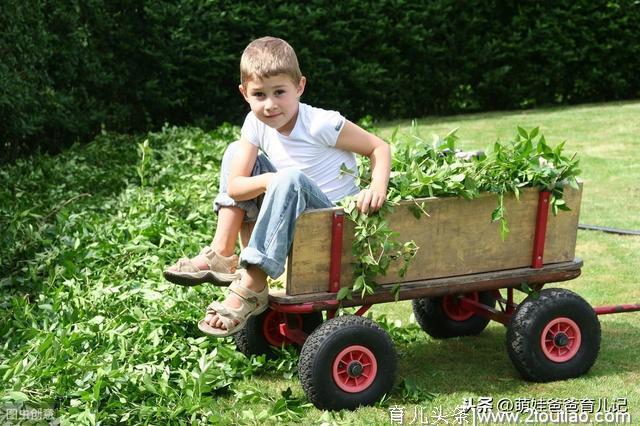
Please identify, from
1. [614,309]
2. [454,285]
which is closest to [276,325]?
[454,285]

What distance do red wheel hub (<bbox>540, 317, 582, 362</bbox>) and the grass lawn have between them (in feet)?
0.41

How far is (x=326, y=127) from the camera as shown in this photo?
14.7 feet

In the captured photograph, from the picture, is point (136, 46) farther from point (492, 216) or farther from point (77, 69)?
point (492, 216)

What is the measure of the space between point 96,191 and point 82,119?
8.14ft

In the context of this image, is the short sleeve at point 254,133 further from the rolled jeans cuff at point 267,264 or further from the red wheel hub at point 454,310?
the red wheel hub at point 454,310

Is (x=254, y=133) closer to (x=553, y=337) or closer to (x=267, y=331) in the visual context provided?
(x=267, y=331)

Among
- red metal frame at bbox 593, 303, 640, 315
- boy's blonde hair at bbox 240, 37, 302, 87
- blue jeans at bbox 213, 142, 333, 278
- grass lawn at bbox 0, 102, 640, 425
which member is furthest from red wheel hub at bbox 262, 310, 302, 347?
red metal frame at bbox 593, 303, 640, 315

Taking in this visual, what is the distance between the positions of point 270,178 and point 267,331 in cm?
86

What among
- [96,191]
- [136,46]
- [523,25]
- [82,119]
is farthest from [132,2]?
[523,25]

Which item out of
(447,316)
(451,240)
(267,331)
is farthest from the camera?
(447,316)

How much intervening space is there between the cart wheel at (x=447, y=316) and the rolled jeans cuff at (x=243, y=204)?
1.07m

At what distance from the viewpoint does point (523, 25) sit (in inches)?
516

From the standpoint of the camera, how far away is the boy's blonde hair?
172 inches

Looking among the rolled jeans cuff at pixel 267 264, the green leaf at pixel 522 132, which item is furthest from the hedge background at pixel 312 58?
the green leaf at pixel 522 132
